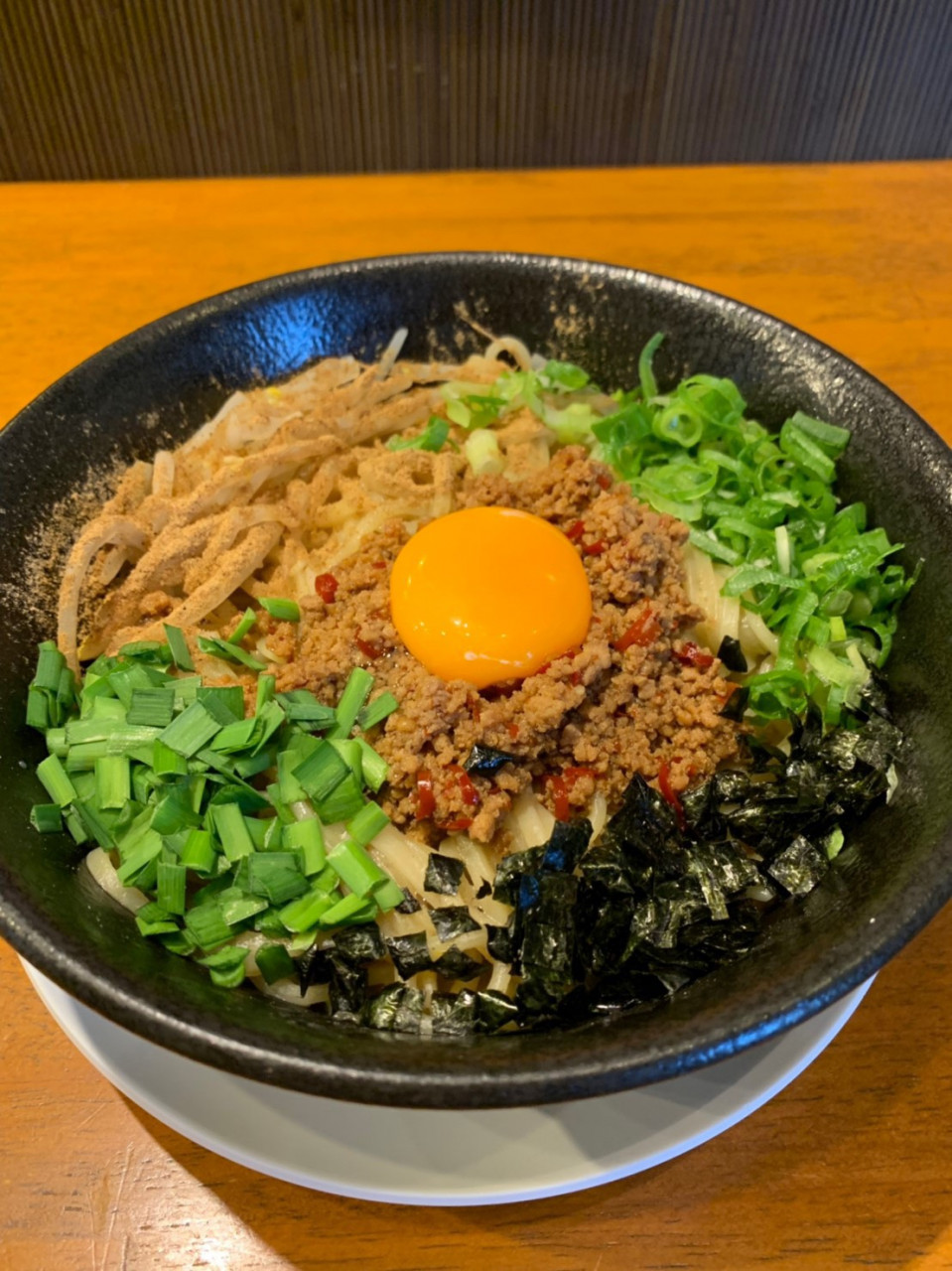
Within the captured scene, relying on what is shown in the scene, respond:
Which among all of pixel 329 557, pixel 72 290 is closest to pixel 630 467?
pixel 329 557

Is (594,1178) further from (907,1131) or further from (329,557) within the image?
(329,557)

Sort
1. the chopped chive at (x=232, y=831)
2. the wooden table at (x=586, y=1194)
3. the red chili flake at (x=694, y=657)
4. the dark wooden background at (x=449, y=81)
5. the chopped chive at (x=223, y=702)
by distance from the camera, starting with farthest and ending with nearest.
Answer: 1. the dark wooden background at (x=449, y=81)
2. the red chili flake at (x=694, y=657)
3. the chopped chive at (x=223, y=702)
4. the chopped chive at (x=232, y=831)
5. the wooden table at (x=586, y=1194)

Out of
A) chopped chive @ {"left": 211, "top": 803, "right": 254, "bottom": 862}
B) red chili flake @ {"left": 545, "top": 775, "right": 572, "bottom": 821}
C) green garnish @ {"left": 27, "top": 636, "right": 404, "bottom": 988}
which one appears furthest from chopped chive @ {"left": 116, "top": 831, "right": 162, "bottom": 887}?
red chili flake @ {"left": 545, "top": 775, "right": 572, "bottom": 821}

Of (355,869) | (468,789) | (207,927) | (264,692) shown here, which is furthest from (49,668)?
(468,789)

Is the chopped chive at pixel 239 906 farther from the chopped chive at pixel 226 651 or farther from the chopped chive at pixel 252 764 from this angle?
the chopped chive at pixel 226 651

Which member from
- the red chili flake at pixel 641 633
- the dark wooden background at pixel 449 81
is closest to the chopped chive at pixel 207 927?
the red chili flake at pixel 641 633

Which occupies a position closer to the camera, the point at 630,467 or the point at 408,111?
the point at 630,467

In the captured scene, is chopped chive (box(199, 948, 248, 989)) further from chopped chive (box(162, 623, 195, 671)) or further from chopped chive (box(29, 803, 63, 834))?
chopped chive (box(162, 623, 195, 671))
